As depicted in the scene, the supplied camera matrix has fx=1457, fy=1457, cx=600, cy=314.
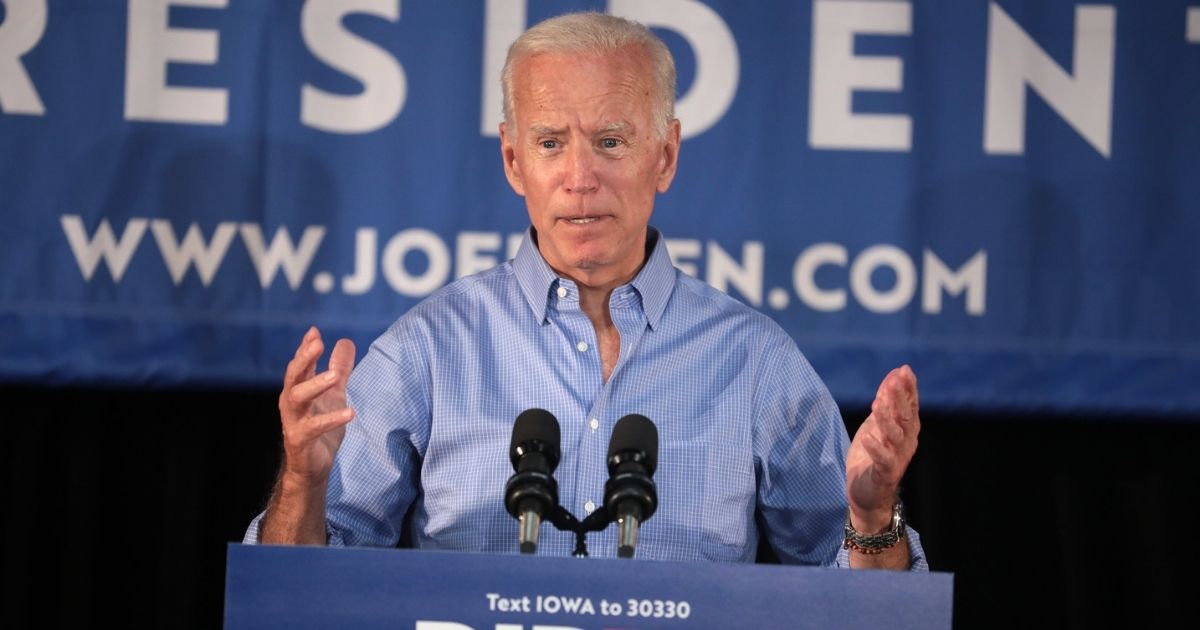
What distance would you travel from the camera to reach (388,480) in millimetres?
2379

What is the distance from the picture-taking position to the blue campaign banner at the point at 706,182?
337 centimetres

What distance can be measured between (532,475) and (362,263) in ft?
5.68

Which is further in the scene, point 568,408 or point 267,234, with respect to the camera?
point 267,234

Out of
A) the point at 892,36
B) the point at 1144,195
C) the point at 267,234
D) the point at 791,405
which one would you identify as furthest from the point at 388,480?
the point at 1144,195

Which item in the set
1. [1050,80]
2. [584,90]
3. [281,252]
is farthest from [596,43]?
[1050,80]

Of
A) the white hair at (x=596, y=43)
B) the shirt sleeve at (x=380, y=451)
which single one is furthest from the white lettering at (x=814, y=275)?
the shirt sleeve at (x=380, y=451)

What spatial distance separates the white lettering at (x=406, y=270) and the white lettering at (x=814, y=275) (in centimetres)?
82

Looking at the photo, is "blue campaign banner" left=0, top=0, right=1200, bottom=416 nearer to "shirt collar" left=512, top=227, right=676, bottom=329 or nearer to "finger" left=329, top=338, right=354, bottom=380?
"shirt collar" left=512, top=227, right=676, bottom=329

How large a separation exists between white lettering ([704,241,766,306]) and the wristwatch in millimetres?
1264

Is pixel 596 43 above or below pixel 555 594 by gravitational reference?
above

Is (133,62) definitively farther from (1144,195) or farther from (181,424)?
(1144,195)

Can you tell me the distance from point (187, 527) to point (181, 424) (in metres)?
0.26

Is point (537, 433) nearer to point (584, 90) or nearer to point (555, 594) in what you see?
point (555, 594)

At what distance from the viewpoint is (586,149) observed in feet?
7.86
